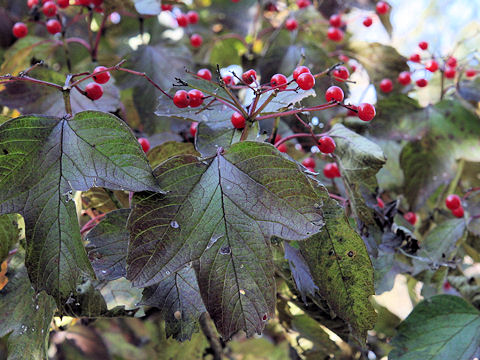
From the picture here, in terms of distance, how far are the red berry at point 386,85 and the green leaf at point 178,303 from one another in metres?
0.80

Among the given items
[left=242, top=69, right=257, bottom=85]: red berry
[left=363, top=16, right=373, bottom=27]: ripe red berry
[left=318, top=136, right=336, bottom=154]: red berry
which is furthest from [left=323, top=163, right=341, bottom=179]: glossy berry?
[left=363, top=16, right=373, bottom=27]: ripe red berry

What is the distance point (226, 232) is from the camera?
568 millimetres

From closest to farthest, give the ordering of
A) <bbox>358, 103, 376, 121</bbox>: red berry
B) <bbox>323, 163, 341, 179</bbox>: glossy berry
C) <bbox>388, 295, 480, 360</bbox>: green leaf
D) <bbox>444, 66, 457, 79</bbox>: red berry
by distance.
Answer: <bbox>358, 103, 376, 121</bbox>: red berry, <bbox>388, 295, 480, 360</bbox>: green leaf, <bbox>323, 163, 341, 179</bbox>: glossy berry, <bbox>444, 66, 457, 79</bbox>: red berry

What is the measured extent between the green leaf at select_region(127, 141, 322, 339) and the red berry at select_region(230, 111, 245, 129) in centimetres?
14

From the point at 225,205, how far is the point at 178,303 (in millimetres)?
199

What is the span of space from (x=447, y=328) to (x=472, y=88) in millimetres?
681

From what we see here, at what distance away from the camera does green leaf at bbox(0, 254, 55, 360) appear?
689 mm

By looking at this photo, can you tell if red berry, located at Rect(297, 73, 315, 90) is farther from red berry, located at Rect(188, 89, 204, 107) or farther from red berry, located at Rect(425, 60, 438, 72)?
red berry, located at Rect(425, 60, 438, 72)

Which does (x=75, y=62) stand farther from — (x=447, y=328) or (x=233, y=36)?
(x=447, y=328)

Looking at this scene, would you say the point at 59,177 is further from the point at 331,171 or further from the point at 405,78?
the point at 405,78

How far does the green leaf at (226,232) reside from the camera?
561 mm

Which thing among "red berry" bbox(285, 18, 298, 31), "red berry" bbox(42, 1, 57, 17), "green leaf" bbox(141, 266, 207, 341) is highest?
"red berry" bbox(42, 1, 57, 17)

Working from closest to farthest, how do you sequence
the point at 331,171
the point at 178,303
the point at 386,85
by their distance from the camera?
the point at 178,303 < the point at 331,171 < the point at 386,85

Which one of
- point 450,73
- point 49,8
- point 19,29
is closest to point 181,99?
point 49,8
